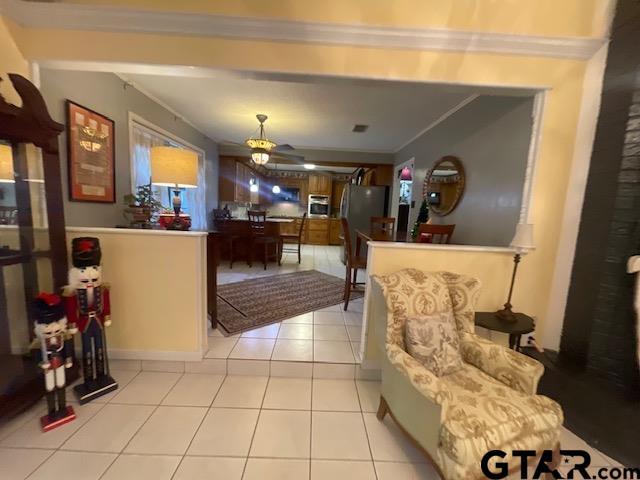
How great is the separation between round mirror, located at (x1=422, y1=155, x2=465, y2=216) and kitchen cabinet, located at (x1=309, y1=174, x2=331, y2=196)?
4.73 meters

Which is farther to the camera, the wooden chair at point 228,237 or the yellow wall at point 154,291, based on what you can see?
the wooden chair at point 228,237

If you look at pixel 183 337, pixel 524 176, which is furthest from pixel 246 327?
pixel 524 176

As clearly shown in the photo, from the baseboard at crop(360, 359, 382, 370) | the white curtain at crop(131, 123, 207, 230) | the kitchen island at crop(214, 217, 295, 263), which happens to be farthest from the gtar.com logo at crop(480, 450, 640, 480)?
the kitchen island at crop(214, 217, 295, 263)

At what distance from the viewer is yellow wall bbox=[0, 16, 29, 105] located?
1664mm

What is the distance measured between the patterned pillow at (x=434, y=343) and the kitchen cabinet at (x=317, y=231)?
21.3ft

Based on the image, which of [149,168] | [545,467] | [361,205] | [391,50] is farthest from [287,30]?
[361,205]

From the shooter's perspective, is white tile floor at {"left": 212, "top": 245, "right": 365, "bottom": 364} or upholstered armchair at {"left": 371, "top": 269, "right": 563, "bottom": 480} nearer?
upholstered armchair at {"left": 371, "top": 269, "right": 563, "bottom": 480}

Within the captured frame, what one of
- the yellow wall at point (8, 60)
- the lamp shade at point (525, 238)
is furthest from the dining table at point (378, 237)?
the yellow wall at point (8, 60)

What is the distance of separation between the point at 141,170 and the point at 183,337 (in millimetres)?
2291

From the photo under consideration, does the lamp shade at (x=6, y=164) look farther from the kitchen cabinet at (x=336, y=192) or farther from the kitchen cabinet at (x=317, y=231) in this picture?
the kitchen cabinet at (x=336, y=192)

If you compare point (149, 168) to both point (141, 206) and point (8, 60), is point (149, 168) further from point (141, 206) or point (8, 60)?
point (8, 60)

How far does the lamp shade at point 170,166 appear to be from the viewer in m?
2.16

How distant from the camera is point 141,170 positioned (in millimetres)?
3297

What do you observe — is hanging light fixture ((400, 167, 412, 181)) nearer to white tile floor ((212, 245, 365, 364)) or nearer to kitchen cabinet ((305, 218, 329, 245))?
kitchen cabinet ((305, 218, 329, 245))
